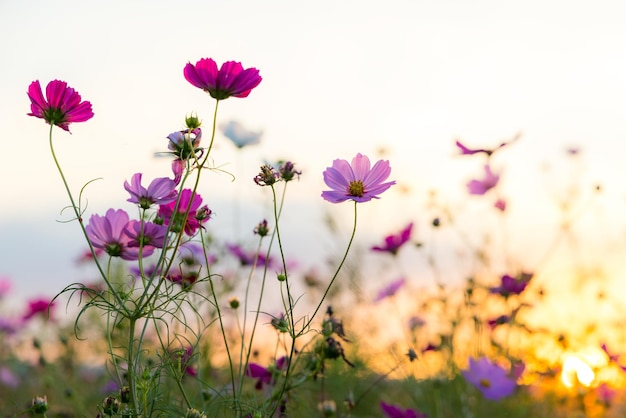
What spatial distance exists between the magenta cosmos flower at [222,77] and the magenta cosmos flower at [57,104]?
8.0 inches

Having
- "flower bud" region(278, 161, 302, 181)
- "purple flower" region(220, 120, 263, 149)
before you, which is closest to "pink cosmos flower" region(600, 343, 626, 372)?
"purple flower" region(220, 120, 263, 149)

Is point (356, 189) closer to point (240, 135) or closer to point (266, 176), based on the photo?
point (266, 176)

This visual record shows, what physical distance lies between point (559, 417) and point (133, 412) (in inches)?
92.8

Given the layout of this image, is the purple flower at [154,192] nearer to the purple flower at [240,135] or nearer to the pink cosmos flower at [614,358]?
the purple flower at [240,135]

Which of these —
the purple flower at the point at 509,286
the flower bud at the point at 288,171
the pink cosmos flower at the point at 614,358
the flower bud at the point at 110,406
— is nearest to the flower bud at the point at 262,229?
Answer: the flower bud at the point at 288,171

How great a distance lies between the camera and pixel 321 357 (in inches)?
52.4

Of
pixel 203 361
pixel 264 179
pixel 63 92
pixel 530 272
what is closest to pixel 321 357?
pixel 264 179

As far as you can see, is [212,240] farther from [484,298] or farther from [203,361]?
[484,298]

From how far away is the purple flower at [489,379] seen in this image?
1902 millimetres

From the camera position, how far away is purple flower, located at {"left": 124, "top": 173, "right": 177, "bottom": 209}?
3.79ft

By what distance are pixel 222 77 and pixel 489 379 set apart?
1.21 meters

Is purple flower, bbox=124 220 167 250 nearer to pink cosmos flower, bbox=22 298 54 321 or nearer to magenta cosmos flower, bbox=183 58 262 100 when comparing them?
magenta cosmos flower, bbox=183 58 262 100

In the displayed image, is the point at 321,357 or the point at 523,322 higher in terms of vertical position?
the point at 321,357

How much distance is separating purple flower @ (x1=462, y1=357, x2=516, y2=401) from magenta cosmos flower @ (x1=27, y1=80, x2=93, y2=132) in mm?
1178
